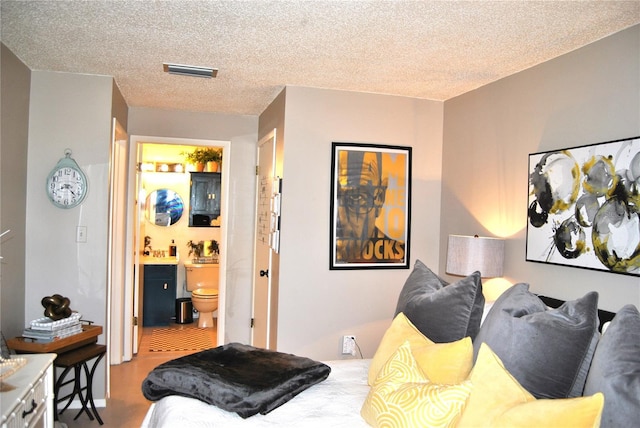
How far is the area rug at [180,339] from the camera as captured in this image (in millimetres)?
5191

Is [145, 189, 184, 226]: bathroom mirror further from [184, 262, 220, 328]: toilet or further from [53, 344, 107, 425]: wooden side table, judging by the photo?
[53, 344, 107, 425]: wooden side table

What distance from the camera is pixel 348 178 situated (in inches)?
147

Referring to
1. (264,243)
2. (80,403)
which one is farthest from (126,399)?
(264,243)

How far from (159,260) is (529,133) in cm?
480

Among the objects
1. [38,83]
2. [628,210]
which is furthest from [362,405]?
[38,83]

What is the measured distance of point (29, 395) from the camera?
2.11m

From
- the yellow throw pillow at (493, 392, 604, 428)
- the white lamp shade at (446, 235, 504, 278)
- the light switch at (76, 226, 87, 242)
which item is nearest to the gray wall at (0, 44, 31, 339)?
the light switch at (76, 226, 87, 242)

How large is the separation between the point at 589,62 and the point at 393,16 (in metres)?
1.12

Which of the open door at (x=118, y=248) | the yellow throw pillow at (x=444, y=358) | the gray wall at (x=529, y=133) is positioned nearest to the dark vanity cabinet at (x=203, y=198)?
the open door at (x=118, y=248)

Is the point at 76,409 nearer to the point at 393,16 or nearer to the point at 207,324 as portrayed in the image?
the point at 207,324

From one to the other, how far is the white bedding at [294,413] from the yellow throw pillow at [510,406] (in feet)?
1.72

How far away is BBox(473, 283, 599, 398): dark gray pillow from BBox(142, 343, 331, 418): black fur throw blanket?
2.86ft

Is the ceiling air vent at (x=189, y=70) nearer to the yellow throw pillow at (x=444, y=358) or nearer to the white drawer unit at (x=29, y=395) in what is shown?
the white drawer unit at (x=29, y=395)

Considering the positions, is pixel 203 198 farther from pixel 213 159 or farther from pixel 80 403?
pixel 80 403
